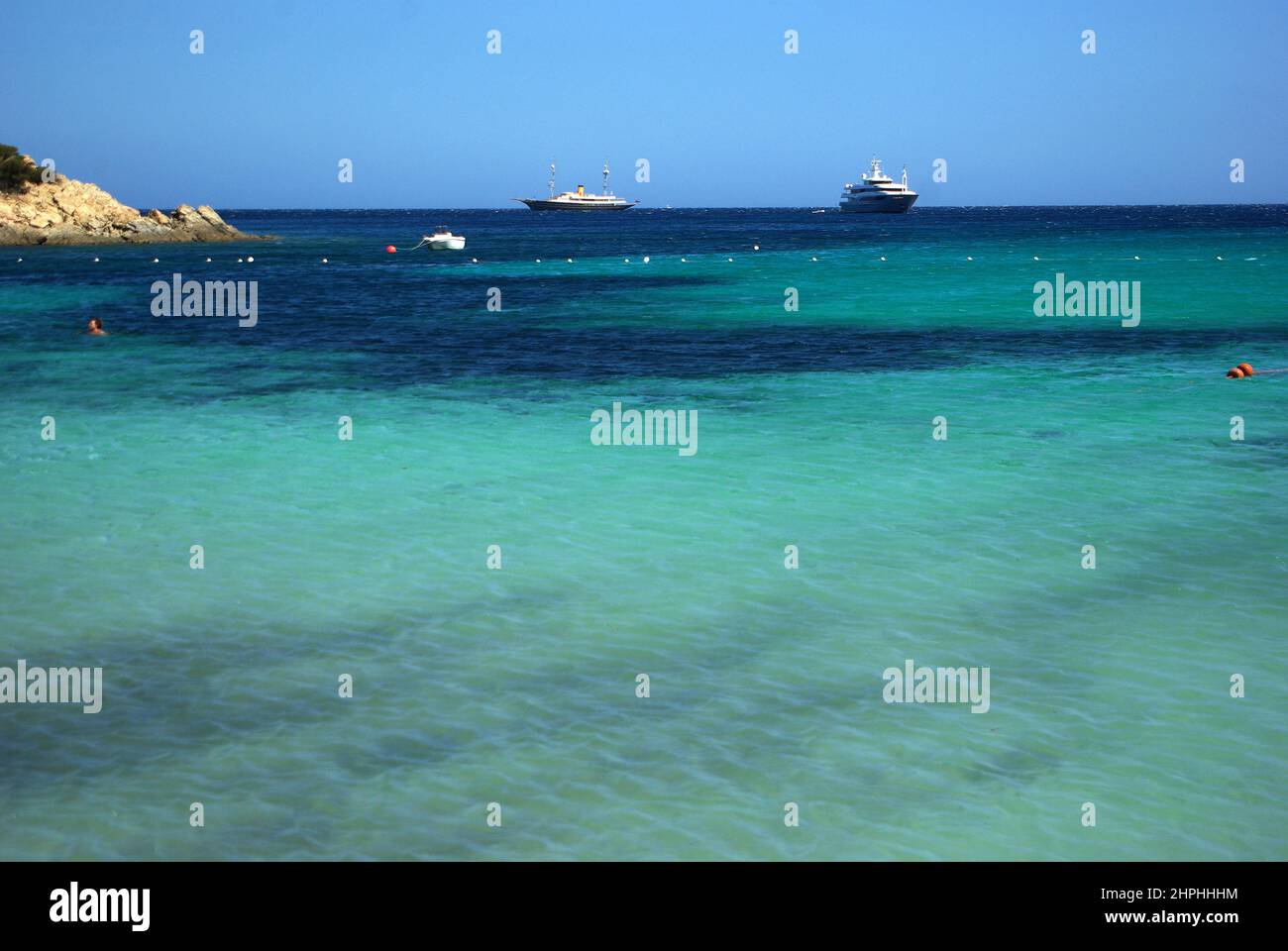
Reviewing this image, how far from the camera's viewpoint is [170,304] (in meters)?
42.2

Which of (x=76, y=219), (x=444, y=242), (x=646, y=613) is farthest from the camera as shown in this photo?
(x=76, y=219)

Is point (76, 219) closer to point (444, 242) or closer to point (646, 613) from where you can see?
point (444, 242)

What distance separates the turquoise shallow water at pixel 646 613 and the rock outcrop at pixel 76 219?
69.0 m

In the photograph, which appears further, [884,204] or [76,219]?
[884,204]

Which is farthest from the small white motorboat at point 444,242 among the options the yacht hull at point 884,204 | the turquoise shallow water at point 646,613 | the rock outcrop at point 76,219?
the yacht hull at point 884,204

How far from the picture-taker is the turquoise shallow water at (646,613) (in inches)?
280

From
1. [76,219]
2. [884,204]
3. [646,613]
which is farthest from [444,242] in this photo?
[884,204]

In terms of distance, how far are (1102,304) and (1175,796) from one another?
36238 millimetres

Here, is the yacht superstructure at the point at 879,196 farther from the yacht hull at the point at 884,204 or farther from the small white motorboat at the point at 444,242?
the small white motorboat at the point at 444,242

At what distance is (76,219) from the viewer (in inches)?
3492

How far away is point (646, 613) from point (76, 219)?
298 feet

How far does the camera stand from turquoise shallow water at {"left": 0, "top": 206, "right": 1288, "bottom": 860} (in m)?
7.11

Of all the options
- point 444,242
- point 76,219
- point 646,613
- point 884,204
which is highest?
point 884,204
